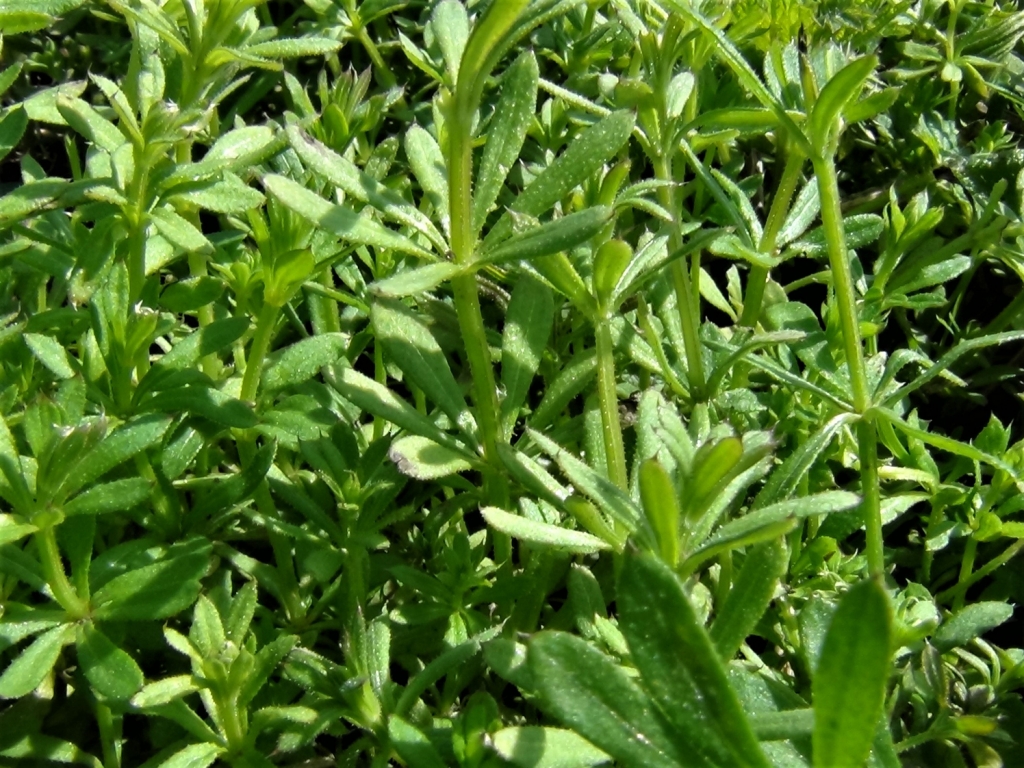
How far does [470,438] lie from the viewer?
1.79 meters

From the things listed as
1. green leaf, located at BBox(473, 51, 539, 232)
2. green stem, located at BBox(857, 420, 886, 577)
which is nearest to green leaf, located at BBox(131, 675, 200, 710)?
green leaf, located at BBox(473, 51, 539, 232)

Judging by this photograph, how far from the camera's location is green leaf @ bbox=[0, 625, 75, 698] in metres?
1.52

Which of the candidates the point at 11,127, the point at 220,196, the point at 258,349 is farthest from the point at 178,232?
the point at 11,127

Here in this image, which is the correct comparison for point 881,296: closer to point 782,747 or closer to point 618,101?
point 618,101

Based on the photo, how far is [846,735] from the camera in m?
1.00

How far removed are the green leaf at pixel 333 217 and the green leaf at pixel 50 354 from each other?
0.53 m

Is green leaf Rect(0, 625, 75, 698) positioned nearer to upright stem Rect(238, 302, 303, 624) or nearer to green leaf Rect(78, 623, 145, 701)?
green leaf Rect(78, 623, 145, 701)

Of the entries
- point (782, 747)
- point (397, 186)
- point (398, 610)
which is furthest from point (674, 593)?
point (397, 186)

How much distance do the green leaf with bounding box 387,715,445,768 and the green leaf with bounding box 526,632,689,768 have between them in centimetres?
52

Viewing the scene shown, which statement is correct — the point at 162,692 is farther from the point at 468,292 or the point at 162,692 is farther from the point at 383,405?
the point at 468,292

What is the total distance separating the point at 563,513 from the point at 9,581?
3.05ft

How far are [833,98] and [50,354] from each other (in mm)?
1337

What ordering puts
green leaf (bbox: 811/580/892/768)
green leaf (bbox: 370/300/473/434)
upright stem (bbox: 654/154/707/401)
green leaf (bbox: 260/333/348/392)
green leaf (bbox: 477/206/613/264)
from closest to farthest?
green leaf (bbox: 811/580/892/768)
green leaf (bbox: 477/206/613/264)
green leaf (bbox: 370/300/473/434)
green leaf (bbox: 260/333/348/392)
upright stem (bbox: 654/154/707/401)

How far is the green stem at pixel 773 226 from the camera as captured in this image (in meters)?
2.14
